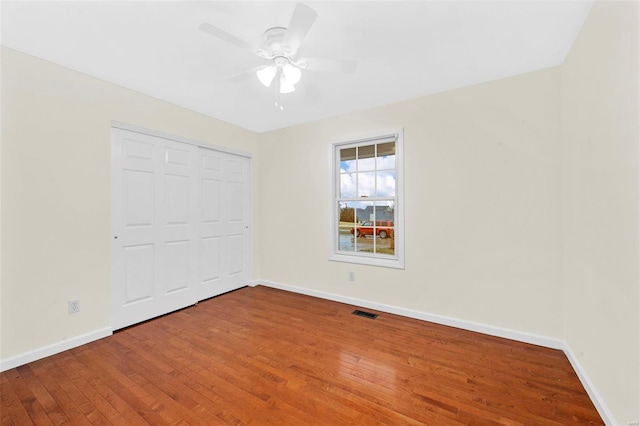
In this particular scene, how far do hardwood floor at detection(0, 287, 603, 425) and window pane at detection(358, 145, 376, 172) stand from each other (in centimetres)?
199

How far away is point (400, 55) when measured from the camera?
224 cm

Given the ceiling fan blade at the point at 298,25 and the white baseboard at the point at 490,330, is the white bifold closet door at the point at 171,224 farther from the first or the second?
the ceiling fan blade at the point at 298,25

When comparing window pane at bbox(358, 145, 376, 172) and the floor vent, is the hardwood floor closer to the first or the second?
the floor vent

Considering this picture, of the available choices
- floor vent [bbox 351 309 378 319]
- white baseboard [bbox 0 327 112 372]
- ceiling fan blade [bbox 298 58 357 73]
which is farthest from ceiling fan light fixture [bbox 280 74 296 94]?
white baseboard [bbox 0 327 112 372]

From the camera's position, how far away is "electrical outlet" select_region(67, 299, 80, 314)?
244cm

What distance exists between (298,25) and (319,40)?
49 cm

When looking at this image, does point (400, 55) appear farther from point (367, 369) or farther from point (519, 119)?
point (367, 369)

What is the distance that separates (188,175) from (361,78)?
97.2 inches

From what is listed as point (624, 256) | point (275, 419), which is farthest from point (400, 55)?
point (275, 419)

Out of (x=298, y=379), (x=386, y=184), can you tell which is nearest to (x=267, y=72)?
(x=386, y=184)

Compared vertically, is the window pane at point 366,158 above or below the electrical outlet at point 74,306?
above

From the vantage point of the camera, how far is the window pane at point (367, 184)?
352 centimetres

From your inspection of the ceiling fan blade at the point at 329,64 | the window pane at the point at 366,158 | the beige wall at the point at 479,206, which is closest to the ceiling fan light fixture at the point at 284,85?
the ceiling fan blade at the point at 329,64

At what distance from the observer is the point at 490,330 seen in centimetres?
265
